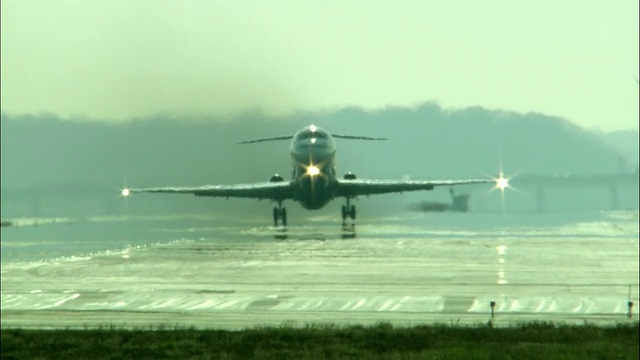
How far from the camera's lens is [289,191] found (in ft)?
257

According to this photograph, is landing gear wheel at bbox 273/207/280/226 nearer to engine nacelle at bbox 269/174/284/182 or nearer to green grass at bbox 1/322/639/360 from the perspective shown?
engine nacelle at bbox 269/174/284/182

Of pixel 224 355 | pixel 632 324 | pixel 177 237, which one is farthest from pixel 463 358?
pixel 177 237

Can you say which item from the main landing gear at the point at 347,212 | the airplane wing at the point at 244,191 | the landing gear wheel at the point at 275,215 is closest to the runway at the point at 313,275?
the airplane wing at the point at 244,191

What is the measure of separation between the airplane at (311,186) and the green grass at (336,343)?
4525cm

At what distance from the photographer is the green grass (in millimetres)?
26906

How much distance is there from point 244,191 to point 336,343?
5256 cm

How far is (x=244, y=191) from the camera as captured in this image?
3167 inches

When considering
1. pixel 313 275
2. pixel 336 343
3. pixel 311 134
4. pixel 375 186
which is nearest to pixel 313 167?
pixel 311 134

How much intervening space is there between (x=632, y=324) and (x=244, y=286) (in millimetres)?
15124

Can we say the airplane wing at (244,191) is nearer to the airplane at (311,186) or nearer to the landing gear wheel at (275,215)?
the airplane at (311,186)

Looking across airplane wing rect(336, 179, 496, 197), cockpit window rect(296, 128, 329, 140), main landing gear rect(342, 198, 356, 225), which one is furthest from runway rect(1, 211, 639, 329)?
cockpit window rect(296, 128, 329, 140)

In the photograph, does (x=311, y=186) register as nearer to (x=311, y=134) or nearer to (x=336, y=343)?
(x=311, y=134)

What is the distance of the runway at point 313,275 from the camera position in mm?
33938

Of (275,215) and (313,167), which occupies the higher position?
(313,167)
